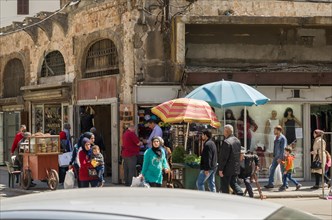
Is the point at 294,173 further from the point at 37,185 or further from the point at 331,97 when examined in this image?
the point at 37,185

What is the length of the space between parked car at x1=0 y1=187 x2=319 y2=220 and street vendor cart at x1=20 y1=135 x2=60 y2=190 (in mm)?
14195

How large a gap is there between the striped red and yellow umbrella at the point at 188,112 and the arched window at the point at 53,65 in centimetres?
959

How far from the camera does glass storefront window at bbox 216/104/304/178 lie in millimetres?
19734

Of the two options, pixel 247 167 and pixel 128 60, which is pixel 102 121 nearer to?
pixel 128 60

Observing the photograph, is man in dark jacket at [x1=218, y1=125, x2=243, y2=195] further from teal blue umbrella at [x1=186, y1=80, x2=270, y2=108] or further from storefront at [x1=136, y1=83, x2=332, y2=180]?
storefront at [x1=136, y1=83, x2=332, y2=180]

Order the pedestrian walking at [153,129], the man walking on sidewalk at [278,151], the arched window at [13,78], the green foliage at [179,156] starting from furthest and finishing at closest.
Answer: the arched window at [13,78] < the pedestrian walking at [153,129] < the man walking on sidewalk at [278,151] < the green foliage at [179,156]

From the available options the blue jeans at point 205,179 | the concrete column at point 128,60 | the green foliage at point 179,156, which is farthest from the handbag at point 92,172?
the concrete column at point 128,60

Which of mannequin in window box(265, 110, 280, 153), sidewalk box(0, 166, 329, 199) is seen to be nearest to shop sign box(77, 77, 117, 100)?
sidewalk box(0, 166, 329, 199)

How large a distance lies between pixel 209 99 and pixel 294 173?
18.5 feet

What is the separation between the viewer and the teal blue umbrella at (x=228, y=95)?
599 inches

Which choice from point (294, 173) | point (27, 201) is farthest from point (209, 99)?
point (27, 201)

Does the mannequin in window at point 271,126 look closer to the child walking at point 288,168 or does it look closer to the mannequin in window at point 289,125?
the mannequin in window at point 289,125

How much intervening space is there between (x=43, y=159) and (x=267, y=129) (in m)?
6.75

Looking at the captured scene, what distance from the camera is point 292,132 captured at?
1988 cm
